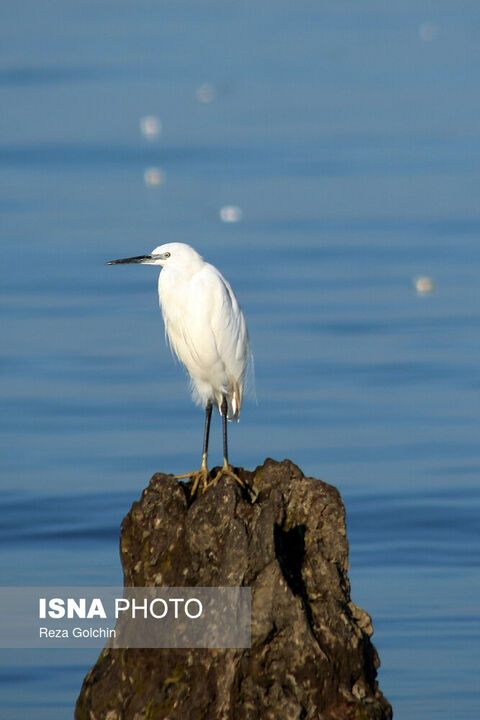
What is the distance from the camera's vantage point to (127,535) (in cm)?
765

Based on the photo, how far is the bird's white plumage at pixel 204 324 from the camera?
29.5 feet

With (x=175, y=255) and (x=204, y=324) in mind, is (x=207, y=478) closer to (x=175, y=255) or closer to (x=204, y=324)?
(x=204, y=324)

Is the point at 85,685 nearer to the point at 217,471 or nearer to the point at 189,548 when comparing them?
the point at 189,548

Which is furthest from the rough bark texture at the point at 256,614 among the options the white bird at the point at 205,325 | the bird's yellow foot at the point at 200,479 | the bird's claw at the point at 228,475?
the white bird at the point at 205,325

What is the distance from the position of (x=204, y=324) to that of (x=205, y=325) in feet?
0.04

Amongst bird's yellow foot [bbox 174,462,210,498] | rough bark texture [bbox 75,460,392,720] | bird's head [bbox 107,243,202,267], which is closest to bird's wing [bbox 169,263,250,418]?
bird's head [bbox 107,243,202,267]

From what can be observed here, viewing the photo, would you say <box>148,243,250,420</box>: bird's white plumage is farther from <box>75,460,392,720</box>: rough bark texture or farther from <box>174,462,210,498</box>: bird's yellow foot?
<box>75,460,392,720</box>: rough bark texture

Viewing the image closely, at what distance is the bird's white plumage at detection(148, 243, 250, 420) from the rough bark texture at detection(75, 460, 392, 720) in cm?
165

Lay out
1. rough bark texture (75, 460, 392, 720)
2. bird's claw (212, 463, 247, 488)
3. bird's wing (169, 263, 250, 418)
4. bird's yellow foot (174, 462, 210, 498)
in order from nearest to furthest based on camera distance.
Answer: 1. rough bark texture (75, 460, 392, 720)
2. bird's claw (212, 463, 247, 488)
3. bird's yellow foot (174, 462, 210, 498)
4. bird's wing (169, 263, 250, 418)

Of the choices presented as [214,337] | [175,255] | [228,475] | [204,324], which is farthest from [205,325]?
[228,475]

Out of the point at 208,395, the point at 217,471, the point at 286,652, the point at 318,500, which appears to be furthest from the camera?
the point at 208,395

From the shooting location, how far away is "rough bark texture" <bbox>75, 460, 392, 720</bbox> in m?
7.06

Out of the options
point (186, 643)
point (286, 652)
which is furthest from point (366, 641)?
point (186, 643)

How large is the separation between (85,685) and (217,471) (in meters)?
1.52
